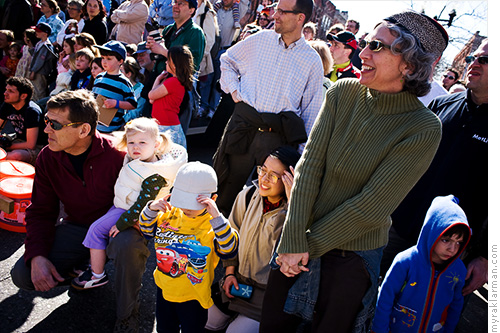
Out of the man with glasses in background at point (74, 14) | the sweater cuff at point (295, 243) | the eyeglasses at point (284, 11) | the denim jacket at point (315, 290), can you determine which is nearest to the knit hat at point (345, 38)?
the eyeglasses at point (284, 11)

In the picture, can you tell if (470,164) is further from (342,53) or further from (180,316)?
(342,53)

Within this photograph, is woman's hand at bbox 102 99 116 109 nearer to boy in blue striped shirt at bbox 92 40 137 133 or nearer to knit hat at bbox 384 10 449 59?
boy in blue striped shirt at bbox 92 40 137 133

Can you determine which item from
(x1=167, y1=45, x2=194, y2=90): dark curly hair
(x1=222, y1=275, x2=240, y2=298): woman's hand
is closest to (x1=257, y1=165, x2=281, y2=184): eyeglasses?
(x1=222, y1=275, x2=240, y2=298): woman's hand

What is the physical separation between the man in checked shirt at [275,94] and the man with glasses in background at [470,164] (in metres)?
1.02

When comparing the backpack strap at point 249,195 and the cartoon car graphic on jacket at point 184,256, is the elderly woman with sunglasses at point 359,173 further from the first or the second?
the backpack strap at point 249,195

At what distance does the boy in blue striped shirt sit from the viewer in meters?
4.42

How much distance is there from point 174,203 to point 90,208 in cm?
97

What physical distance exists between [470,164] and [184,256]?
1849 mm

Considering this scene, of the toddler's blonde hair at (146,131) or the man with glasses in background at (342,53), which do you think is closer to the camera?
the toddler's blonde hair at (146,131)

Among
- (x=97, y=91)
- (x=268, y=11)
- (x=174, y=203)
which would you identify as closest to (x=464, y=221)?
(x=174, y=203)

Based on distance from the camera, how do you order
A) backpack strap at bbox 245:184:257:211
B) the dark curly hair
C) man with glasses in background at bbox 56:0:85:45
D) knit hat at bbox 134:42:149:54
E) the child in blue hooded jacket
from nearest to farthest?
the child in blue hooded jacket → backpack strap at bbox 245:184:257:211 → the dark curly hair → knit hat at bbox 134:42:149:54 → man with glasses in background at bbox 56:0:85:45

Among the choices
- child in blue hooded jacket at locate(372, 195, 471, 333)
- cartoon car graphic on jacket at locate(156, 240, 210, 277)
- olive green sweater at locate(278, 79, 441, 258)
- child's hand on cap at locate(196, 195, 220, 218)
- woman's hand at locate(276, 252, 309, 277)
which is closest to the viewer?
olive green sweater at locate(278, 79, 441, 258)

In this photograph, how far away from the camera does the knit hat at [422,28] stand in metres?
1.67

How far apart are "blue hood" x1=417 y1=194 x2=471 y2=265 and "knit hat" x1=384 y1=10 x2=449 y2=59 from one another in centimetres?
109
